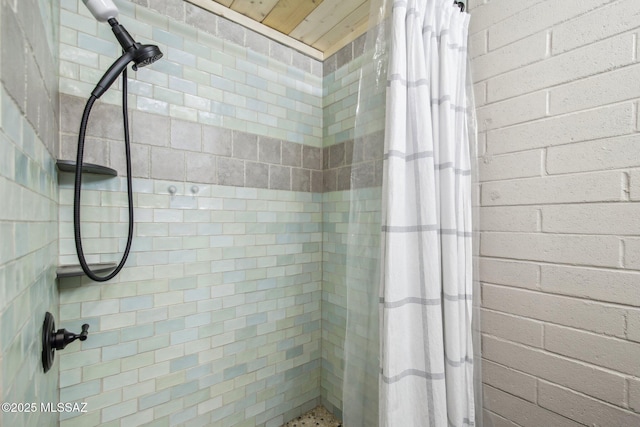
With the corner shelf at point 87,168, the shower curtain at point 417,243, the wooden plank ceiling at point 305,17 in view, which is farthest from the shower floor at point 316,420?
the wooden plank ceiling at point 305,17

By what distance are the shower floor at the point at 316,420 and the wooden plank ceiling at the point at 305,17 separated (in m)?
2.23

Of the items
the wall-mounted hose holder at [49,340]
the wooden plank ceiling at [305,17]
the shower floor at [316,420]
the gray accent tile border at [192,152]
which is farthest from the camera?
the shower floor at [316,420]

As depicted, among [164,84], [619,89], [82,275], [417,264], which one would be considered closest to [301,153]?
[164,84]

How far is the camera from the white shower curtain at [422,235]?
0.86 m

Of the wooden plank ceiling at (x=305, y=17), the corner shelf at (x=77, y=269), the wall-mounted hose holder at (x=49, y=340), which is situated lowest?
the wall-mounted hose holder at (x=49, y=340)

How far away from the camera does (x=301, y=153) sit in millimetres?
1675

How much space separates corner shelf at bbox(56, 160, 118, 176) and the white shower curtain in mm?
1012

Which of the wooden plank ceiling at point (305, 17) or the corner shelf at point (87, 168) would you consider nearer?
the corner shelf at point (87, 168)

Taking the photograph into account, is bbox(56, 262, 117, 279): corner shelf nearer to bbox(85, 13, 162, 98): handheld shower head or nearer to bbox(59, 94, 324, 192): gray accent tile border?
bbox(59, 94, 324, 192): gray accent tile border

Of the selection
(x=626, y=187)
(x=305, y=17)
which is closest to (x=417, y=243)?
(x=626, y=187)

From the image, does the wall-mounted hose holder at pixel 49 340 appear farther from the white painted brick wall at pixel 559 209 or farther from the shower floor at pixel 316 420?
the white painted brick wall at pixel 559 209

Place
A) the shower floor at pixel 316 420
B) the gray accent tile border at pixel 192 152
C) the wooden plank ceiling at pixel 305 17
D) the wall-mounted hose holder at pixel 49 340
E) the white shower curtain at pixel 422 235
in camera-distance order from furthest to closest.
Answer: the shower floor at pixel 316 420, the wooden plank ceiling at pixel 305 17, the gray accent tile border at pixel 192 152, the white shower curtain at pixel 422 235, the wall-mounted hose holder at pixel 49 340

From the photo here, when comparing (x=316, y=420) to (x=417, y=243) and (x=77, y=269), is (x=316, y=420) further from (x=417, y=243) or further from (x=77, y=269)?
(x=77, y=269)

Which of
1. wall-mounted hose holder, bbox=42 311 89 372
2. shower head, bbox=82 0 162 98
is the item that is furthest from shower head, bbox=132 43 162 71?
wall-mounted hose holder, bbox=42 311 89 372
